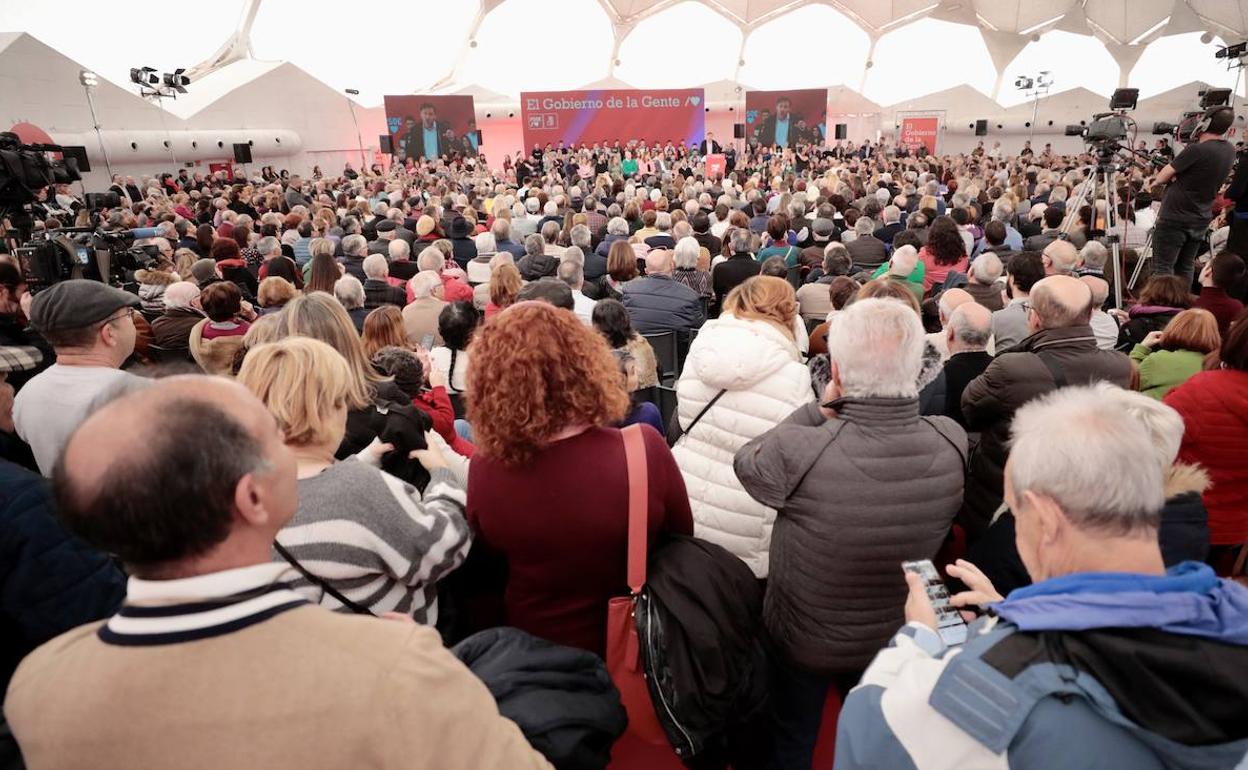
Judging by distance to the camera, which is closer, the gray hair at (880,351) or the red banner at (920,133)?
the gray hair at (880,351)

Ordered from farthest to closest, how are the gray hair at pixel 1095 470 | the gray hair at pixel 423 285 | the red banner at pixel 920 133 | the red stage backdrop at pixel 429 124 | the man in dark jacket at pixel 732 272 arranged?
the red stage backdrop at pixel 429 124 < the red banner at pixel 920 133 < the man in dark jacket at pixel 732 272 < the gray hair at pixel 423 285 < the gray hair at pixel 1095 470

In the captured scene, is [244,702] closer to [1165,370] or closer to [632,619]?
[632,619]

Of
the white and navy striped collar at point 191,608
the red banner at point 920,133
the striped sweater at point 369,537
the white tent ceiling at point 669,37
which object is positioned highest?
the white tent ceiling at point 669,37

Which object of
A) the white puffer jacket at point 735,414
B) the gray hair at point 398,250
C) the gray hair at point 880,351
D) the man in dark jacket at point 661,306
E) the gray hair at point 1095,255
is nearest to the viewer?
the gray hair at point 880,351

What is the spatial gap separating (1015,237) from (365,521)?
25.4ft

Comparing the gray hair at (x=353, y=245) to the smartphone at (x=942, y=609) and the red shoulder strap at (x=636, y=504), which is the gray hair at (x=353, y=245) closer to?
the red shoulder strap at (x=636, y=504)

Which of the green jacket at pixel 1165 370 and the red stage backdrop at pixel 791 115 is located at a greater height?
the red stage backdrop at pixel 791 115

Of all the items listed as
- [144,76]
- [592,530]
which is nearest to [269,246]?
[592,530]

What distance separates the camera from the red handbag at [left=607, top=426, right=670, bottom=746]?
167 cm

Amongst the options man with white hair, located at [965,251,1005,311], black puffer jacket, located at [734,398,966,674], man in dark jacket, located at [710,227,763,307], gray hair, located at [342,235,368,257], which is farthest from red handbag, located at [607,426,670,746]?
gray hair, located at [342,235,368,257]

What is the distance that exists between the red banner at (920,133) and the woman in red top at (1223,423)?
76.2ft

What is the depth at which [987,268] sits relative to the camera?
4594mm

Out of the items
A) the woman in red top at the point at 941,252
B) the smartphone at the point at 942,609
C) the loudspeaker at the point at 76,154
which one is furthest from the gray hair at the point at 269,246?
the smartphone at the point at 942,609

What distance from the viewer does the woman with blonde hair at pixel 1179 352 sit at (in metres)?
3.12
